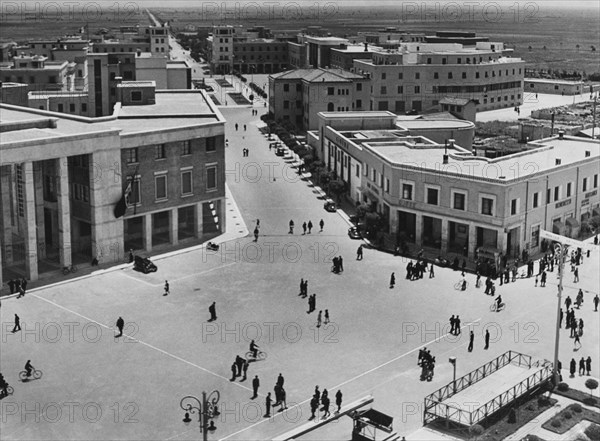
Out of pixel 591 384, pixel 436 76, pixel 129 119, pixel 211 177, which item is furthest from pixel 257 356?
pixel 436 76

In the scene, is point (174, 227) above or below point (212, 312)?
above

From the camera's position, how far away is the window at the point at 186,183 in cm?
6650

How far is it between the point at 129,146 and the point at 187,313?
15297 mm

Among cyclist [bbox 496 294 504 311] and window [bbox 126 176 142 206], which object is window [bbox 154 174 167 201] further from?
cyclist [bbox 496 294 504 311]

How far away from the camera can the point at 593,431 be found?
35969 mm

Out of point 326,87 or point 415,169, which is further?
point 326,87

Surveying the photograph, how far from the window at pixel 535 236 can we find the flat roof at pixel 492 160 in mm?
4035

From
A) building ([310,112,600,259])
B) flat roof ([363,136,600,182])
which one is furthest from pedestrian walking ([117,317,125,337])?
flat roof ([363,136,600,182])

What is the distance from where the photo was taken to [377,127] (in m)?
92.0

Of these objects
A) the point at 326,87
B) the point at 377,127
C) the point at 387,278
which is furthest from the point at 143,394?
the point at 326,87

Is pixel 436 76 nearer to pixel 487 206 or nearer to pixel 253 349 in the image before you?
pixel 487 206

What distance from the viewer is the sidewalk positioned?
2258 inches

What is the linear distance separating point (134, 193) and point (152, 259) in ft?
15.9

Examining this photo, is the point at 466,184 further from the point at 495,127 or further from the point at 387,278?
the point at 495,127
